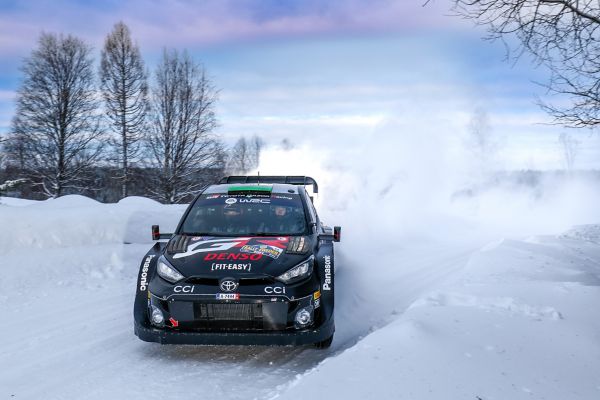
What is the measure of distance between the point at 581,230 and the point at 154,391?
15.2 meters

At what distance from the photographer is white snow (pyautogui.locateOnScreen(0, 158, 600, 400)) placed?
3559 millimetres

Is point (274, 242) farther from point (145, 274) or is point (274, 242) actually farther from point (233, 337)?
point (145, 274)

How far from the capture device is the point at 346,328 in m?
5.58

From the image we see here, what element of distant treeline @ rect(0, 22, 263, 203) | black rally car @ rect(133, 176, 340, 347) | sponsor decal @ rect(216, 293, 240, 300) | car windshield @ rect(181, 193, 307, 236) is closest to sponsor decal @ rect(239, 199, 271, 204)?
car windshield @ rect(181, 193, 307, 236)

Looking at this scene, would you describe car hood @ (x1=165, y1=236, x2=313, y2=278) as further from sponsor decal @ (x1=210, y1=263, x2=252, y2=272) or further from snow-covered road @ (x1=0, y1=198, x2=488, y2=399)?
snow-covered road @ (x1=0, y1=198, x2=488, y2=399)

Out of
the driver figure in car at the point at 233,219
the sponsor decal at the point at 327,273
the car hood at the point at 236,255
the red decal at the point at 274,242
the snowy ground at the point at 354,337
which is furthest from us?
the driver figure in car at the point at 233,219

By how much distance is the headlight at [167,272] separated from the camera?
445 cm

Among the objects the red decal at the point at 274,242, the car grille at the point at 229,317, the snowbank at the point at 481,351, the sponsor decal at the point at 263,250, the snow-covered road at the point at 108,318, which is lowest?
the snow-covered road at the point at 108,318

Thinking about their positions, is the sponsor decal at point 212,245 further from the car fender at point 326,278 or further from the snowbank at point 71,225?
the snowbank at point 71,225

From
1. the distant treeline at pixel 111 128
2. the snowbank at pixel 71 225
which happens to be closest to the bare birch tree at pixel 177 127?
the distant treeline at pixel 111 128

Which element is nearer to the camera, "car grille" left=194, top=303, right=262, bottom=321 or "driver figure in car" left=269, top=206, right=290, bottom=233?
"car grille" left=194, top=303, right=262, bottom=321

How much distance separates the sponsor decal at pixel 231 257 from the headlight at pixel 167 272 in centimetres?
30

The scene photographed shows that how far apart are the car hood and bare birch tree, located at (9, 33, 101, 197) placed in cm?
2552

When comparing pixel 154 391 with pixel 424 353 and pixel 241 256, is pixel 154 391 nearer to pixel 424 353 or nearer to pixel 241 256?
pixel 241 256
